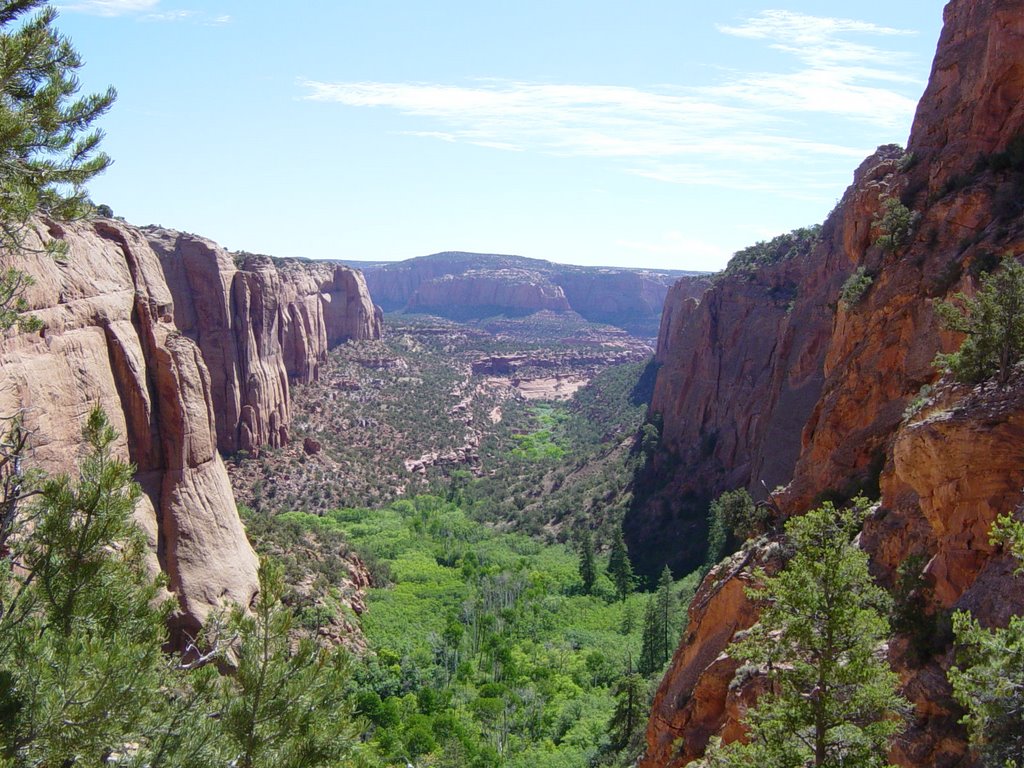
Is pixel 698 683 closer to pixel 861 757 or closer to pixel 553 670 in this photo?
pixel 861 757

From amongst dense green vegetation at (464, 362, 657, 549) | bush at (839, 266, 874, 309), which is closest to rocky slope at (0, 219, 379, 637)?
bush at (839, 266, 874, 309)

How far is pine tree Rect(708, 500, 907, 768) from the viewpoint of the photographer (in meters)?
10.3

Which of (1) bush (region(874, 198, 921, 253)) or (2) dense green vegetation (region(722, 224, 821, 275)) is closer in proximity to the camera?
(1) bush (region(874, 198, 921, 253))

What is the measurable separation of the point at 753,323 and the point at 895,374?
3332cm

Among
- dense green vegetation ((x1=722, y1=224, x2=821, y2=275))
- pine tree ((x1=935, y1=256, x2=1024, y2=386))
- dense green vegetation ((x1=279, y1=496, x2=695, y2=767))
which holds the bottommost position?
dense green vegetation ((x1=279, y1=496, x2=695, y2=767))

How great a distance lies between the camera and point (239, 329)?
4941 centimetres

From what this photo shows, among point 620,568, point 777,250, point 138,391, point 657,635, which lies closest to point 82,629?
point 138,391

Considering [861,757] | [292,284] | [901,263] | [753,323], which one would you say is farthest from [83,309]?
[292,284]

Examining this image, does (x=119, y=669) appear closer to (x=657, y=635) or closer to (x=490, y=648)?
(x=490, y=648)

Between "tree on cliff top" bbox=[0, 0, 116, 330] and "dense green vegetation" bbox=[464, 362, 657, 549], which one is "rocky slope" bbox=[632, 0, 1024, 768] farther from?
"dense green vegetation" bbox=[464, 362, 657, 549]

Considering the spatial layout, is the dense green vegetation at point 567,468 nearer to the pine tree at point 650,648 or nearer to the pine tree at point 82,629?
the pine tree at point 650,648

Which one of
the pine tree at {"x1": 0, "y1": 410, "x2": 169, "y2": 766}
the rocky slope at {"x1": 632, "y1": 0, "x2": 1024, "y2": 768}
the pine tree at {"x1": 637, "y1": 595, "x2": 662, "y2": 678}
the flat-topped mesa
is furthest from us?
the flat-topped mesa

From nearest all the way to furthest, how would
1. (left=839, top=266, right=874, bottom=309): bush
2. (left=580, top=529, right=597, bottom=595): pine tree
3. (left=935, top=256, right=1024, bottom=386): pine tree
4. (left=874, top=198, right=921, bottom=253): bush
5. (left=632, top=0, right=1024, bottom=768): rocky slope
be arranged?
1. (left=632, top=0, right=1024, bottom=768): rocky slope
2. (left=935, top=256, right=1024, bottom=386): pine tree
3. (left=874, top=198, right=921, bottom=253): bush
4. (left=839, top=266, right=874, bottom=309): bush
5. (left=580, top=529, right=597, bottom=595): pine tree

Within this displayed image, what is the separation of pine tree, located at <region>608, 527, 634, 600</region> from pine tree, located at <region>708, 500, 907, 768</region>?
3499 centimetres
